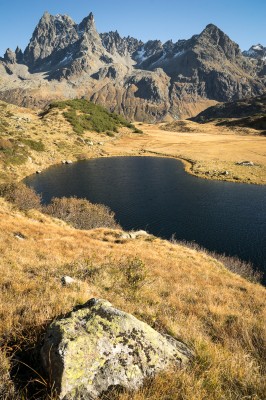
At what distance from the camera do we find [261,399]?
216 inches

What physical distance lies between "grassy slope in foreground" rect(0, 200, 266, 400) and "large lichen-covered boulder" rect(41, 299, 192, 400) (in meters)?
0.33

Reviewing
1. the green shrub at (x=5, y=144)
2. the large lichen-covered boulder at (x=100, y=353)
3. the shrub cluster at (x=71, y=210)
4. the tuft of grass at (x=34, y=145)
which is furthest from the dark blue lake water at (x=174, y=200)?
the large lichen-covered boulder at (x=100, y=353)

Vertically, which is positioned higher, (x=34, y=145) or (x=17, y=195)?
(x=34, y=145)

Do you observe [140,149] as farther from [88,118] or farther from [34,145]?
[34,145]

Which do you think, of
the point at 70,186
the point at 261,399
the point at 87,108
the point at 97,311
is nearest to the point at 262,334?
the point at 261,399

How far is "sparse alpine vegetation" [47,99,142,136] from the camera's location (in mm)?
137262

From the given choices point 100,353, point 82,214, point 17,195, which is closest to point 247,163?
point 82,214

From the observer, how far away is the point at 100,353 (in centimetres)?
550

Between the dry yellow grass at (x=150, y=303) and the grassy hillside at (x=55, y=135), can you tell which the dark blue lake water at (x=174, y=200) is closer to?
the grassy hillside at (x=55, y=135)

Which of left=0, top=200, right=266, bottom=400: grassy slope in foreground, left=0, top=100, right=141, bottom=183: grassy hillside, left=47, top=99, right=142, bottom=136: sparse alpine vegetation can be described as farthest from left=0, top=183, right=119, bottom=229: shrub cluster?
left=47, top=99, right=142, bottom=136: sparse alpine vegetation

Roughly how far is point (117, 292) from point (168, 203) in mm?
42716

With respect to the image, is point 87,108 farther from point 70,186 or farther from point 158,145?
point 70,186

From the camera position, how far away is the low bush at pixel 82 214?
140 feet

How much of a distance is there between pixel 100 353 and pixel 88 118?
492ft
